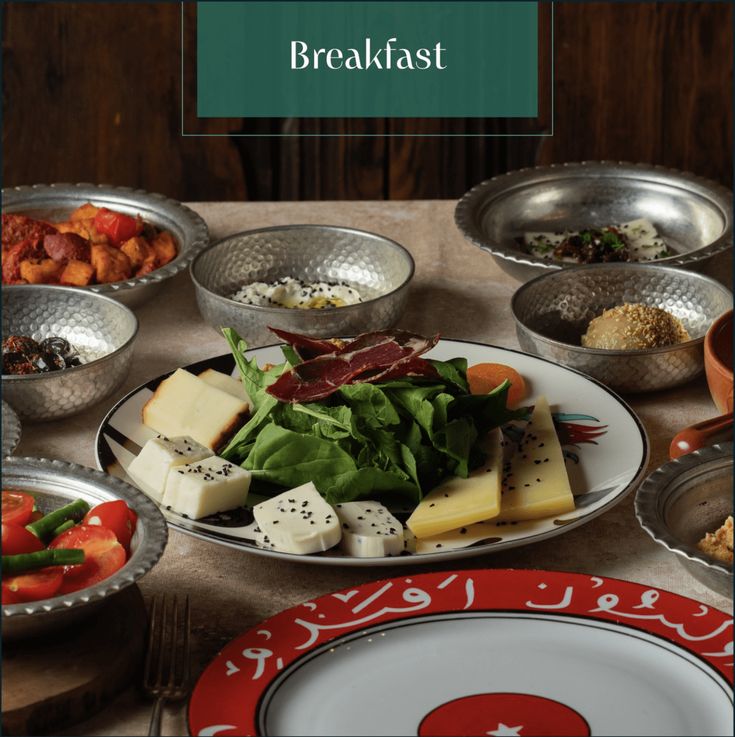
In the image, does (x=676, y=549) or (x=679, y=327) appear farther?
(x=679, y=327)

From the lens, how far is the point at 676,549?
1.04m

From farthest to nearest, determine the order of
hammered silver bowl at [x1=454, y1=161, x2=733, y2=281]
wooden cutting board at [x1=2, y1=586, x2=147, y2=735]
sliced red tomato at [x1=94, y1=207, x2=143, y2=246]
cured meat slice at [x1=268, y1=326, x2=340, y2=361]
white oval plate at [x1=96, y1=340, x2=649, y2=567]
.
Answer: hammered silver bowl at [x1=454, y1=161, x2=733, y2=281] < sliced red tomato at [x1=94, y1=207, x2=143, y2=246] < cured meat slice at [x1=268, y1=326, x2=340, y2=361] < white oval plate at [x1=96, y1=340, x2=649, y2=567] < wooden cutting board at [x1=2, y1=586, x2=147, y2=735]

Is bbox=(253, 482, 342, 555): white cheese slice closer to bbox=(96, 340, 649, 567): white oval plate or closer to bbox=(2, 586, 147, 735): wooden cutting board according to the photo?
bbox=(96, 340, 649, 567): white oval plate

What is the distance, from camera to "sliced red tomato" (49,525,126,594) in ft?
3.29

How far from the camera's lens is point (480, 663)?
1.00 meters

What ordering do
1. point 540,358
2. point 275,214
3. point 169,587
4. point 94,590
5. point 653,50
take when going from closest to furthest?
1. point 94,590
2. point 169,587
3. point 540,358
4. point 275,214
5. point 653,50

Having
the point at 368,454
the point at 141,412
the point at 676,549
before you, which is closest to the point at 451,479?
the point at 368,454

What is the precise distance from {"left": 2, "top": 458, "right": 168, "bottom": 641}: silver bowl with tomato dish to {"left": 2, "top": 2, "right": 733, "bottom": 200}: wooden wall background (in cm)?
237

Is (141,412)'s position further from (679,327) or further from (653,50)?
(653,50)

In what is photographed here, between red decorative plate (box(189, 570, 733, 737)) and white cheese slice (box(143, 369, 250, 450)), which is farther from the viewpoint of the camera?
white cheese slice (box(143, 369, 250, 450))

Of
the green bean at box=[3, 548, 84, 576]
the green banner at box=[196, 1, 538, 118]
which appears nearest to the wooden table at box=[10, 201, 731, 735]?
the green bean at box=[3, 548, 84, 576]

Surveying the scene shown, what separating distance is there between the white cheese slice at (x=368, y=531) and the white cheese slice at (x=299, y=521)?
0.6 inches

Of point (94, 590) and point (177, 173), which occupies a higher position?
point (177, 173)

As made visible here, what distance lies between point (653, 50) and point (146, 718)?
9.57 ft
